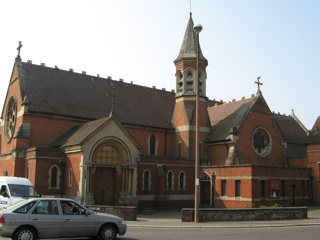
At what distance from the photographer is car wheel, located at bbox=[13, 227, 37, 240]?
1284 centimetres

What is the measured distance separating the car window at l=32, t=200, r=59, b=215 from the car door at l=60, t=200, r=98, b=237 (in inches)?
9.3

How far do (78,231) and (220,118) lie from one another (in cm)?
3179

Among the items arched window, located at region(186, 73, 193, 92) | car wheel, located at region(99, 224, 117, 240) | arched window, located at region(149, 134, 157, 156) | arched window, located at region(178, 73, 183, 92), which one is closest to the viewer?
car wheel, located at region(99, 224, 117, 240)

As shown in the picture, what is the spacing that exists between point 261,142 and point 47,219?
3130 cm

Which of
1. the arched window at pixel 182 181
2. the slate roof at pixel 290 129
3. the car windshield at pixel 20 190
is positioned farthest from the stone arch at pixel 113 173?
the slate roof at pixel 290 129

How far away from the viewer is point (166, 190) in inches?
1419

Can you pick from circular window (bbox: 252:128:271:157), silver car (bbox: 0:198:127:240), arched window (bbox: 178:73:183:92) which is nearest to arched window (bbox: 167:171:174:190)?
circular window (bbox: 252:128:271:157)

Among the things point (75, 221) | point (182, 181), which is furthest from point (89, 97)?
point (75, 221)

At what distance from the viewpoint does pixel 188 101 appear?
41.2 m

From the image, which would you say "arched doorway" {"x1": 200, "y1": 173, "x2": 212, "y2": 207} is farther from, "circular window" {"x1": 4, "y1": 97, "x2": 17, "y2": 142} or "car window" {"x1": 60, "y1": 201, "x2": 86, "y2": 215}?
"car window" {"x1": 60, "y1": 201, "x2": 86, "y2": 215}

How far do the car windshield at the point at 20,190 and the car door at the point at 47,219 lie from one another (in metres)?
9.30

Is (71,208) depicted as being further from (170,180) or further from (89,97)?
(89,97)

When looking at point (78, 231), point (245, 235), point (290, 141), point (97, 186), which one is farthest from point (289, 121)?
point (78, 231)

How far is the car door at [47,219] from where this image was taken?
43.2ft
